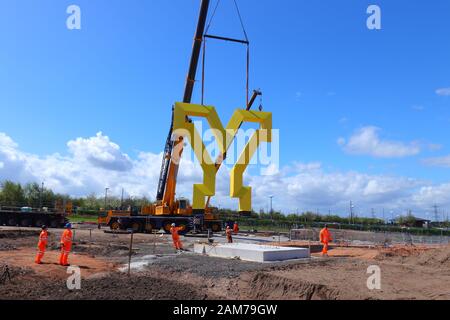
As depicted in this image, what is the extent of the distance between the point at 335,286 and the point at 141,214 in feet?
83.8

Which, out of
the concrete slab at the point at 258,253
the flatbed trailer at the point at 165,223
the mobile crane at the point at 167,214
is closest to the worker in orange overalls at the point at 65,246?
the concrete slab at the point at 258,253

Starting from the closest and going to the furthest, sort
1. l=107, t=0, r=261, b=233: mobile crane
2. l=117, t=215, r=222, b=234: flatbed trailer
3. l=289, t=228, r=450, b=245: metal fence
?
1. l=107, t=0, r=261, b=233: mobile crane
2. l=117, t=215, r=222, b=234: flatbed trailer
3. l=289, t=228, r=450, b=245: metal fence

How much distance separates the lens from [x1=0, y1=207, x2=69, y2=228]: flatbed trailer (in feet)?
127

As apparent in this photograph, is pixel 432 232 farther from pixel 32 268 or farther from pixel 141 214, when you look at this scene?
pixel 32 268

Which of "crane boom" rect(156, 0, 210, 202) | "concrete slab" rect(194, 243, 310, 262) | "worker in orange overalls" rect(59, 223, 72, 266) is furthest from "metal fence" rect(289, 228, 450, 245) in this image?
"worker in orange overalls" rect(59, 223, 72, 266)

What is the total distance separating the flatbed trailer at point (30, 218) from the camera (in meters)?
38.7

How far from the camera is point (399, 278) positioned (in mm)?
12289

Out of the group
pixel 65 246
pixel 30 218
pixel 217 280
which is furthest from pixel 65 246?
pixel 30 218

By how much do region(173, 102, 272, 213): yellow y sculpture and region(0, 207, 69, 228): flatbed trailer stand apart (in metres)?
31.0

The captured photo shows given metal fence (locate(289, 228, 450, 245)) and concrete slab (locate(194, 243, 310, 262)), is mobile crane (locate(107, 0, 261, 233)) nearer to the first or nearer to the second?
metal fence (locate(289, 228, 450, 245))

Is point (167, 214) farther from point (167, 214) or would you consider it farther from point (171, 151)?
point (171, 151)

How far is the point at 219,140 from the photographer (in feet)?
42.8

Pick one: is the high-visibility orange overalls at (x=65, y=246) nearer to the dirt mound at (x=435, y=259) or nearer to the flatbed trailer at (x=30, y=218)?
the dirt mound at (x=435, y=259)

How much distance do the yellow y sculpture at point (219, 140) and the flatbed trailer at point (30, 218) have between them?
1220 inches
